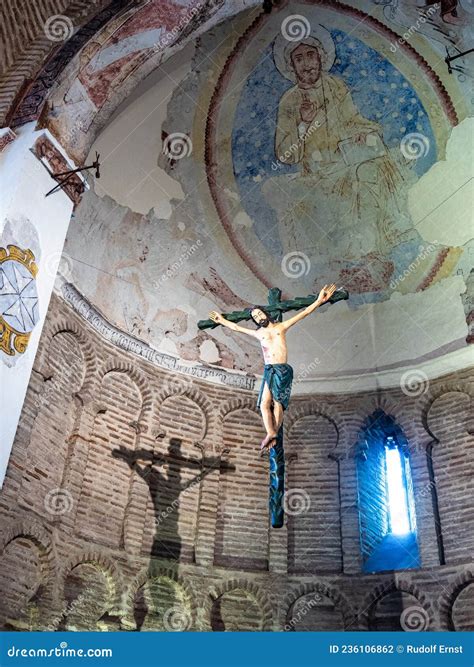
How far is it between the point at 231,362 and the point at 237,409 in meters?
0.88

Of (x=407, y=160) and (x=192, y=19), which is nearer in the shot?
(x=192, y=19)

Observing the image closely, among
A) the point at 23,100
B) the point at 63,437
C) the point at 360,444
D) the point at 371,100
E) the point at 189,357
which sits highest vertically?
the point at 371,100

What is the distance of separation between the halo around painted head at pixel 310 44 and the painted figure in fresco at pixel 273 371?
5.88 meters

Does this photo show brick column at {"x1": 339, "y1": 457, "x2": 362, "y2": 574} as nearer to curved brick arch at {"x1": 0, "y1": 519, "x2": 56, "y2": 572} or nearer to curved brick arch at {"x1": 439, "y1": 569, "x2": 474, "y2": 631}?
curved brick arch at {"x1": 439, "y1": 569, "x2": 474, "y2": 631}

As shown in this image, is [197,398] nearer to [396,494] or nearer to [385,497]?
[385,497]

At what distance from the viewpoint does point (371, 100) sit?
43.5ft

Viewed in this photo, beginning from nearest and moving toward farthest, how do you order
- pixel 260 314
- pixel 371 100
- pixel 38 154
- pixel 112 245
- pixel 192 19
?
pixel 260 314 → pixel 38 154 → pixel 192 19 → pixel 112 245 → pixel 371 100

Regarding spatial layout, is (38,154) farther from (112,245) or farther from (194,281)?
(194,281)

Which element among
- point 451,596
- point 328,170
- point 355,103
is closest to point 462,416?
point 451,596

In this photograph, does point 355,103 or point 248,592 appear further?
point 355,103

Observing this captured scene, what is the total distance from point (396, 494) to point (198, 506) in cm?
335

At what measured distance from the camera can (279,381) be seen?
27.9 ft

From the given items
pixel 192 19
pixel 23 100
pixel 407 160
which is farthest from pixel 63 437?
pixel 407 160

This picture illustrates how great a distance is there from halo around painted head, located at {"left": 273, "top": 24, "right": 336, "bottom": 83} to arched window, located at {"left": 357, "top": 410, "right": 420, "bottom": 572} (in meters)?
6.11
